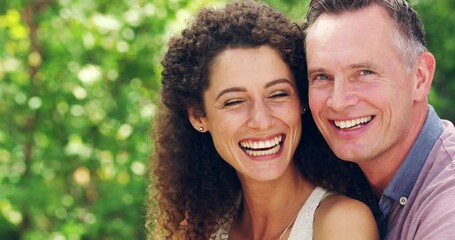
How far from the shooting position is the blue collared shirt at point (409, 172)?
3043mm

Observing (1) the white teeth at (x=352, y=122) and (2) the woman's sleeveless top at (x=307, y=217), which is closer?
(1) the white teeth at (x=352, y=122)

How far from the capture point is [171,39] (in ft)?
11.3

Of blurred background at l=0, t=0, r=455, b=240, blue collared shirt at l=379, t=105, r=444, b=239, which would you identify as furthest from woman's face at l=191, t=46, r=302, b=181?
blurred background at l=0, t=0, r=455, b=240

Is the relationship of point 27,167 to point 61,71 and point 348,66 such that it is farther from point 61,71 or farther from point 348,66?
point 348,66

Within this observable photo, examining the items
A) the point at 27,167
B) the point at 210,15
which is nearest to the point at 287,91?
the point at 210,15

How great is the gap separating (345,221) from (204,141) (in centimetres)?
71

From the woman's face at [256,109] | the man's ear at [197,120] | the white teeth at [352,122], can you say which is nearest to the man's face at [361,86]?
the white teeth at [352,122]

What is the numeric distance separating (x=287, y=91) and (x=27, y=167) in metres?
3.02

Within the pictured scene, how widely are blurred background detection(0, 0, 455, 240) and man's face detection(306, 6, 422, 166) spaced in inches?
96.7

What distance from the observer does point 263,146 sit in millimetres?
3227

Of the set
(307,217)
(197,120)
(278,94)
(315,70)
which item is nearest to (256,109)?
(278,94)

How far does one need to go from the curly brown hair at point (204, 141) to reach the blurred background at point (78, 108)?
1.80 meters

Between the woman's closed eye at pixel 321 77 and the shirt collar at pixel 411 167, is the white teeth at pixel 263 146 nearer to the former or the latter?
the woman's closed eye at pixel 321 77

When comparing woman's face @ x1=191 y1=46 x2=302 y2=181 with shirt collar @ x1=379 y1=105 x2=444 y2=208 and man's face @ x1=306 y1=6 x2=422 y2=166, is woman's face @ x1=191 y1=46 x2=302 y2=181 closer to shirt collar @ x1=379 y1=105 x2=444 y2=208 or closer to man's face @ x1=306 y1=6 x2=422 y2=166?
man's face @ x1=306 y1=6 x2=422 y2=166
